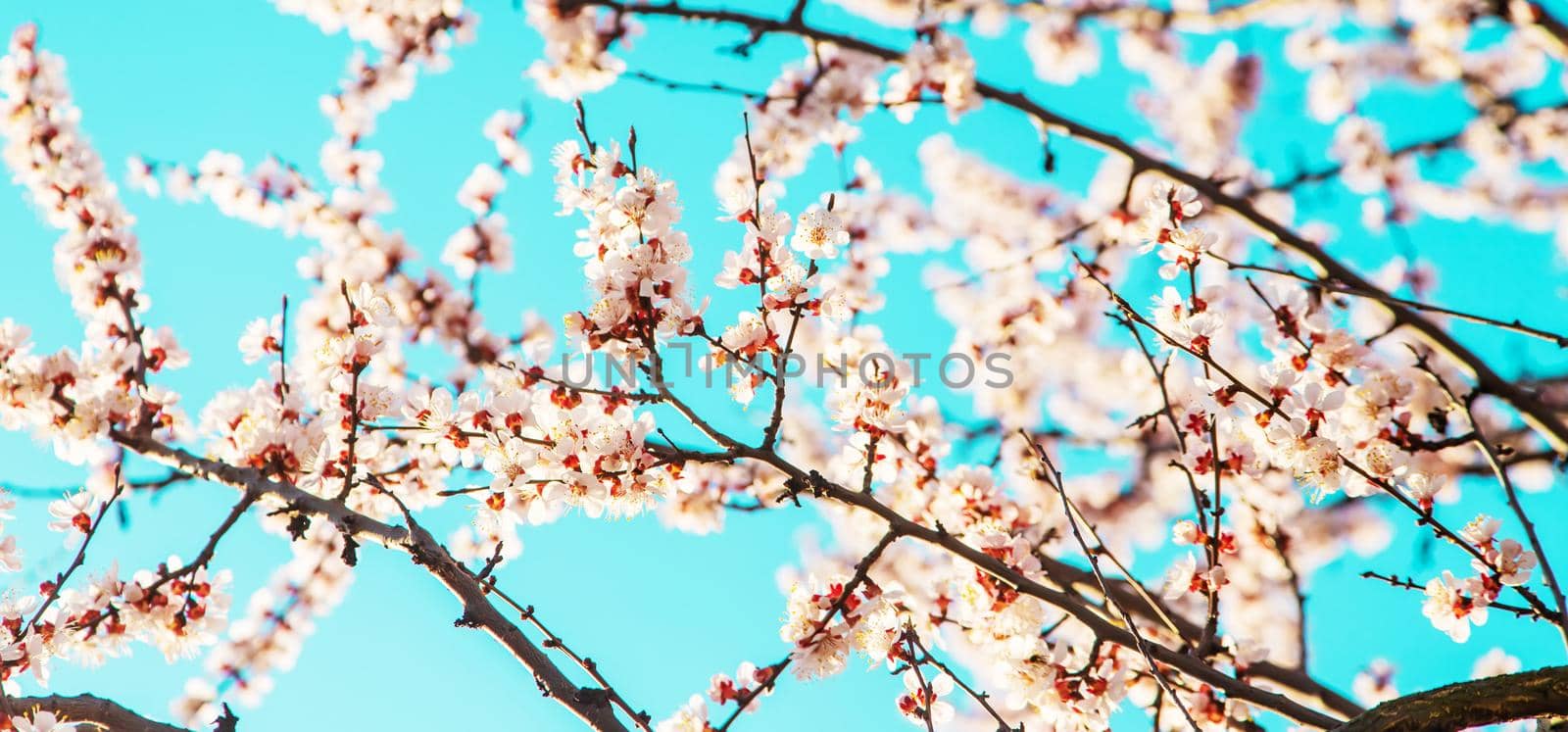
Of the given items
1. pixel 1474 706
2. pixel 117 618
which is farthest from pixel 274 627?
pixel 1474 706

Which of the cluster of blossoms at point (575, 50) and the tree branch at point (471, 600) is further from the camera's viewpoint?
the cluster of blossoms at point (575, 50)

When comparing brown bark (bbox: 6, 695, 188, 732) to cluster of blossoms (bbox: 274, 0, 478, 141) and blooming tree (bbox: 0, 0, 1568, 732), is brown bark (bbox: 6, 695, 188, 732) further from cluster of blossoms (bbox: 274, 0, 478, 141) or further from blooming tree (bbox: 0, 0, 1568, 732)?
cluster of blossoms (bbox: 274, 0, 478, 141)

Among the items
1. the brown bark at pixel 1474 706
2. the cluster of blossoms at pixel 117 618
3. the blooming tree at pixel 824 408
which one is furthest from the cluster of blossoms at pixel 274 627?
the brown bark at pixel 1474 706

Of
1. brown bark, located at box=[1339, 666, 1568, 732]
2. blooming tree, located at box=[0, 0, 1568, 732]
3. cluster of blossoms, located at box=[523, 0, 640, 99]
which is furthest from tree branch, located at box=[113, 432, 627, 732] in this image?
cluster of blossoms, located at box=[523, 0, 640, 99]

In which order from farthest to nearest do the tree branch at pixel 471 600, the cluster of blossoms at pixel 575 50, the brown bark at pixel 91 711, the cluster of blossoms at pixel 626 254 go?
the cluster of blossoms at pixel 575 50 → the cluster of blossoms at pixel 626 254 → the brown bark at pixel 91 711 → the tree branch at pixel 471 600

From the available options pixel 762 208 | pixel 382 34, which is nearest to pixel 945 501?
pixel 762 208

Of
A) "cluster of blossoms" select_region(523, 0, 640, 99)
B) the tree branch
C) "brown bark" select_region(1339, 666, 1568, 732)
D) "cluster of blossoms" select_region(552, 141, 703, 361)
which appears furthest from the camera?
"cluster of blossoms" select_region(523, 0, 640, 99)

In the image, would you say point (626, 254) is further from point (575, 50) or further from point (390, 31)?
point (390, 31)

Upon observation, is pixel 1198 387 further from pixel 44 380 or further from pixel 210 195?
pixel 210 195

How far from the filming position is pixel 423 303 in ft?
18.5

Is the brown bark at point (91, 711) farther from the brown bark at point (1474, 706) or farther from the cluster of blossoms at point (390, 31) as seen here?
the cluster of blossoms at point (390, 31)

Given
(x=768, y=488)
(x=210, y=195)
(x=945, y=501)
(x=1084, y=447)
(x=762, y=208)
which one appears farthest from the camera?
(x=210, y=195)

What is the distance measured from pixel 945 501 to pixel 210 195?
512 centimetres

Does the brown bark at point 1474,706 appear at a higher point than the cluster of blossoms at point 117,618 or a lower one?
lower
